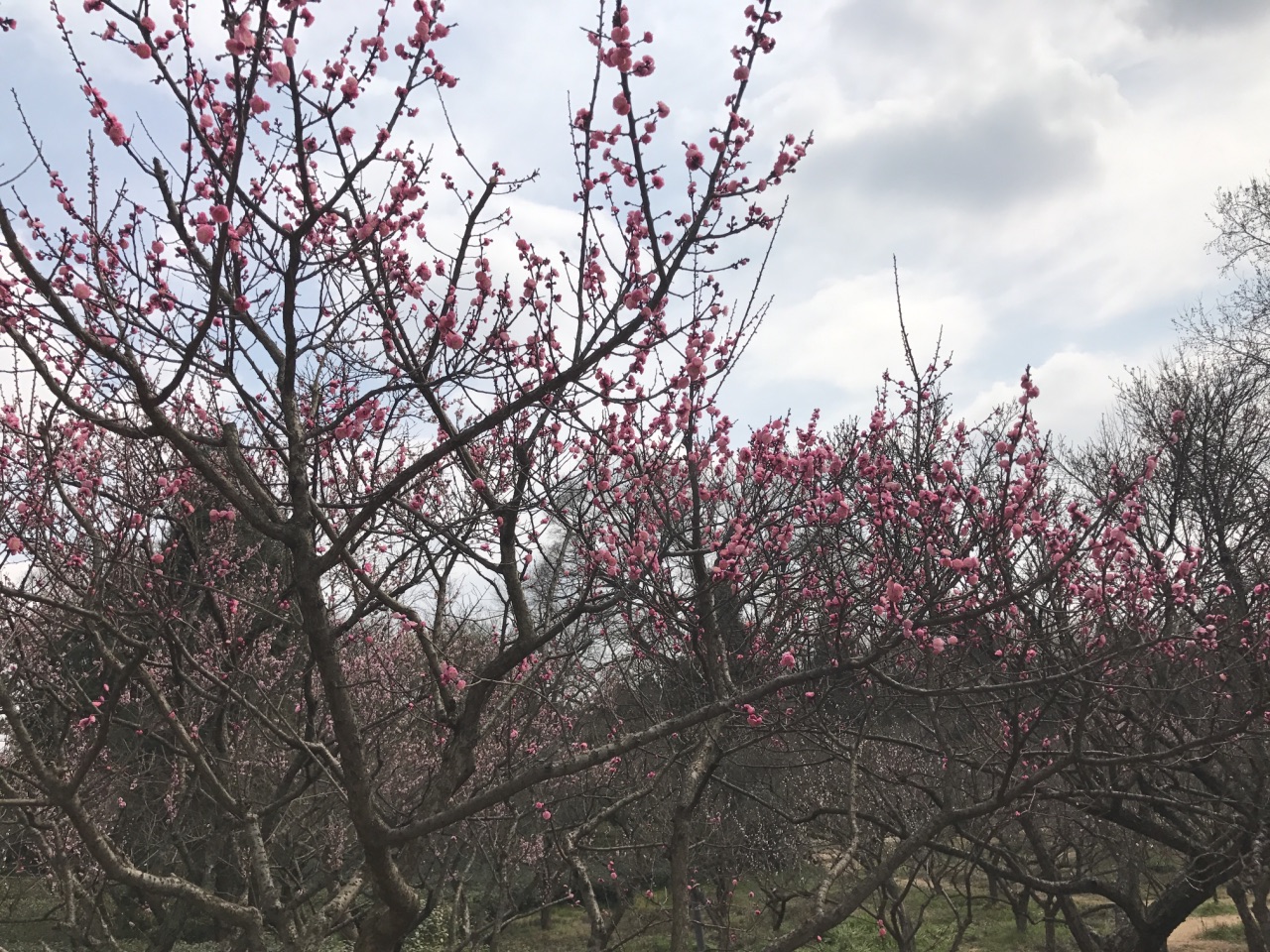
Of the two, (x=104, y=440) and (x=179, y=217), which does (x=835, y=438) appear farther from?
(x=179, y=217)

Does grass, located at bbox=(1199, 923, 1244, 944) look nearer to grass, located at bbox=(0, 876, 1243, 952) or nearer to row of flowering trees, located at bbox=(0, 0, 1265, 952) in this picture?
grass, located at bbox=(0, 876, 1243, 952)

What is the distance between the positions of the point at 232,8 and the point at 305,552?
6.86 feet

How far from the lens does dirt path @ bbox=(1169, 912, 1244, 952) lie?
14.1 m

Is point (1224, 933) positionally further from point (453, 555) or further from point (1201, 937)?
point (453, 555)

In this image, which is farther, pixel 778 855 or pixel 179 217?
pixel 778 855

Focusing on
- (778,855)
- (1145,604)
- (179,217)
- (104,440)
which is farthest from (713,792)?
(179,217)

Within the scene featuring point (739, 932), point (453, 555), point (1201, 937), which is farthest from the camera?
point (1201, 937)

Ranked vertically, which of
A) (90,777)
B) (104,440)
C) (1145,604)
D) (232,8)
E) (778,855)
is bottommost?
(778,855)

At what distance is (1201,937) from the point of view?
48.9 ft

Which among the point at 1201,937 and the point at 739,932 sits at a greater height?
the point at 739,932

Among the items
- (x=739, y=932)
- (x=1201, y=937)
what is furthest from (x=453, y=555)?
(x=1201, y=937)

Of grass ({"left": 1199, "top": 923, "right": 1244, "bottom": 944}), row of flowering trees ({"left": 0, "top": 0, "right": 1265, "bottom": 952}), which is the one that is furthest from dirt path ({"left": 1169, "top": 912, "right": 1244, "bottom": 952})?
row of flowering trees ({"left": 0, "top": 0, "right": 1265, "bottom": 952})

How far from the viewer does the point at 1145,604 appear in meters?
7.71

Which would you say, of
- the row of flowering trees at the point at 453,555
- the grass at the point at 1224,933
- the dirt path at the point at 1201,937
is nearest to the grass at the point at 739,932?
the grass at the point at 1224,933
